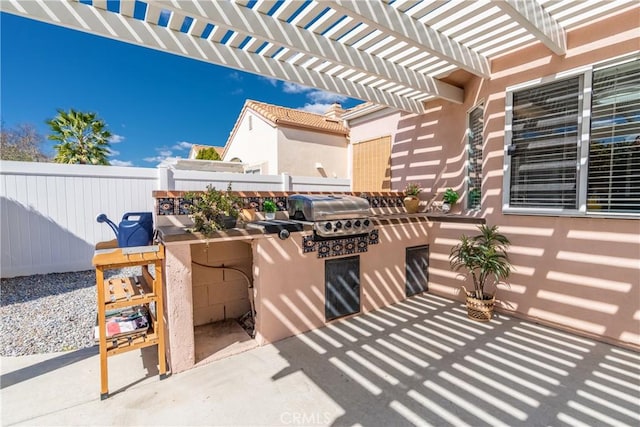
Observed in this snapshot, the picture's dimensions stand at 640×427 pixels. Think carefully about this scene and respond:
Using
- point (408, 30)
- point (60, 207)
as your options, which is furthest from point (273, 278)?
point (60, 207)

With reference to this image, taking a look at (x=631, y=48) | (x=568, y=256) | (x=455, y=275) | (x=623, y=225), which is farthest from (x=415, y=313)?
(x=631, y=48)

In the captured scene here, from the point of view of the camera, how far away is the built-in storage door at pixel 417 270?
4559 mm

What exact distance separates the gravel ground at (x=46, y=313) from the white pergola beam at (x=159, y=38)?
10.7 ft

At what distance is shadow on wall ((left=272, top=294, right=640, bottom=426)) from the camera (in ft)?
6.67

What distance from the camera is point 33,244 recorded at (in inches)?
178

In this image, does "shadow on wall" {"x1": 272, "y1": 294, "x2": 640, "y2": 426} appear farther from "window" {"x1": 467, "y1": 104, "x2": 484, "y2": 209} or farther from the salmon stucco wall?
"window" {"x1": 467, "y1": 104, "x2": 484, "y2": 209}

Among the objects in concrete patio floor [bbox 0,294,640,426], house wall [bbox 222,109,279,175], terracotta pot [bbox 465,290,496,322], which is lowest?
concrete patio floor [bbox 0,294,640,426]

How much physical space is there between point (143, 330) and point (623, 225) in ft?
16.7

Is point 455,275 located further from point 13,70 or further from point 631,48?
point 13,70

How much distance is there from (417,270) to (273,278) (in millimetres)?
2775

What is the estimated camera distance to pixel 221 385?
7.87 feet

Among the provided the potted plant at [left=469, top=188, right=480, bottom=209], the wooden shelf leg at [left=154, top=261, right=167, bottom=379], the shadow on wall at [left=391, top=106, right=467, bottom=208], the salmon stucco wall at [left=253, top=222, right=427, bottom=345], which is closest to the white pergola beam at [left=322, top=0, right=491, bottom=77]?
the shadow on wall at [left=391, top=106, right=467, bottom=208]

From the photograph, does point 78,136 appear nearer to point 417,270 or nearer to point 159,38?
point 159,38

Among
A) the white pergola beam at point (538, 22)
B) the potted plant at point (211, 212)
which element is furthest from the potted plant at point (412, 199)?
the potted plant at point (211, 212)
